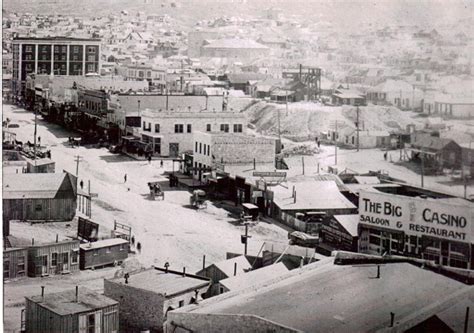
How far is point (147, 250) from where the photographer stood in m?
8.86

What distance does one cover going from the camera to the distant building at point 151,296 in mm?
6852

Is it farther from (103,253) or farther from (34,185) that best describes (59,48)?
(103,253)

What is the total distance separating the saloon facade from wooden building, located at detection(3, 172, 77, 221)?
4095mm

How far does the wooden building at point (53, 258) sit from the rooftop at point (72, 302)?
1416 mm

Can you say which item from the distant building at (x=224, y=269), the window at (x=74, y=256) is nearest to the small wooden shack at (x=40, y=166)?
the window at (x=74, y=256)

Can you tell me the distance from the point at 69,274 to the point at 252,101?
49.0ft

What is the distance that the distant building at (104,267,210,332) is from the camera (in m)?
6.85

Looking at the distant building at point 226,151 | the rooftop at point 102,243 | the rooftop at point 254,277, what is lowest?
the rooftop at point 102,243

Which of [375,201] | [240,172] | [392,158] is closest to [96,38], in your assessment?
[240,172]

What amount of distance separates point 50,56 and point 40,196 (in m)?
2.43

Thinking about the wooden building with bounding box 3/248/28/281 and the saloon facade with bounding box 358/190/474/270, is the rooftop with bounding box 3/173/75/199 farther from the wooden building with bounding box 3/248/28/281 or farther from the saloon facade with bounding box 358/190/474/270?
the saloon facade with bounding box 358/190/474/270

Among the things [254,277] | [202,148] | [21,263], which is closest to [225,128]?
[202,148]

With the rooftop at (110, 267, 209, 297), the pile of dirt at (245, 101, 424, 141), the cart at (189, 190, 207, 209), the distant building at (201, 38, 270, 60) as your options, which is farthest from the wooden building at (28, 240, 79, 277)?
the distant building at (201, 38, 270, 60)

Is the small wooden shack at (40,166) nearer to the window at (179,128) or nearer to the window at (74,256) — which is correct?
the window at (74,256)
